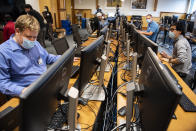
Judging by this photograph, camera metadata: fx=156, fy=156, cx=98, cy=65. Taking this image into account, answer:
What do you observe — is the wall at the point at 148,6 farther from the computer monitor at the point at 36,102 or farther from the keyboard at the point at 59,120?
the computer monitor at the point at 36,102

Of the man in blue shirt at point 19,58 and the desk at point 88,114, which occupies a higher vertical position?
the man in blue shirt at point 19,58

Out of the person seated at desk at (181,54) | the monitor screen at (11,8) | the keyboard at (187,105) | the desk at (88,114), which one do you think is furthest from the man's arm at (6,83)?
the monitor screen at (11,8)

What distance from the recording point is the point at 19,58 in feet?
4.12

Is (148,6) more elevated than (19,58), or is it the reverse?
(148,6)

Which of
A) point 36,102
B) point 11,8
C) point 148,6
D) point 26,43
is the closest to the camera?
point 36,102

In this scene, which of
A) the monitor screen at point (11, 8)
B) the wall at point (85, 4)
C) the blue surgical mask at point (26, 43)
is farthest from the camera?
the wall at point (85, 4)

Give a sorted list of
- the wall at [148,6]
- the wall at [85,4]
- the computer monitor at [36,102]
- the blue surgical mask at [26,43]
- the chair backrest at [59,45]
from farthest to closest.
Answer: the wall at [85,4], the wall at [148,6], the chair backrest at [59,45], the blue surgical mask at [26,43], the computer monitor at [36,102]

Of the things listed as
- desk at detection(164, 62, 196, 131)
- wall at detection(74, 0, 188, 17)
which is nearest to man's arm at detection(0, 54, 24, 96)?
desk at detection(164, 62, 196, 131)

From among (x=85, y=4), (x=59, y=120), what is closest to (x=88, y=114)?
(x=59, y=120)

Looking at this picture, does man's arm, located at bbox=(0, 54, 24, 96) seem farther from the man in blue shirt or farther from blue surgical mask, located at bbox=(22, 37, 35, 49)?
blue surgical mask, located at bbox=(22, 37, 35, 49)

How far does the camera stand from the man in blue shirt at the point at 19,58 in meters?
1.14

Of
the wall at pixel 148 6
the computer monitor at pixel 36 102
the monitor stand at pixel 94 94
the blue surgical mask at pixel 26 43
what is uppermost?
the wall at pixel 148 6

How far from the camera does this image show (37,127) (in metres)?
0.55

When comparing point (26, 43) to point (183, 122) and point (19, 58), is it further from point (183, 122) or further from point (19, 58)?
point (183, 122)
